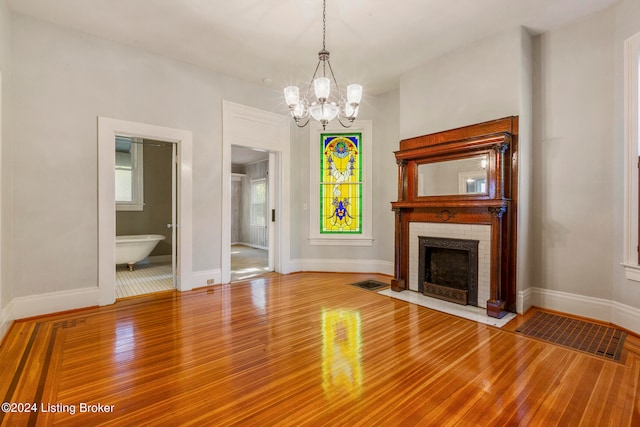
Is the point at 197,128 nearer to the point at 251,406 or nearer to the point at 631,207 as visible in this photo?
the point at 251,406

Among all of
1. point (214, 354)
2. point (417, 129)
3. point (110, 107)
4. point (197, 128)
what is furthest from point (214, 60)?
point (214, 354)

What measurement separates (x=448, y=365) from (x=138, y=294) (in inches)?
153

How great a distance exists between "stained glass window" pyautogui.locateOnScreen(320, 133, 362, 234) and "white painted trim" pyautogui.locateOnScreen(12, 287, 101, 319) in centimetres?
350

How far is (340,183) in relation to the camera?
557 centimetres

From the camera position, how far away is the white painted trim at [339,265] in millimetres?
5473

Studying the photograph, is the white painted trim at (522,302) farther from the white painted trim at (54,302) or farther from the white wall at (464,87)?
the white painted trim at (54,302)

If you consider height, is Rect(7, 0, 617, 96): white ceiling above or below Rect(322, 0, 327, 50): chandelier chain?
above

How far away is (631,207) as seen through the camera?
2863 millimetres

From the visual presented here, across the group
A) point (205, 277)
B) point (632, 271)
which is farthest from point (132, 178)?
point (632, 271)

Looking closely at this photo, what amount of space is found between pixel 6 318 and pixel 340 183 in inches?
181

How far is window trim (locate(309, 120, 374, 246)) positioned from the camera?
548 centimetres

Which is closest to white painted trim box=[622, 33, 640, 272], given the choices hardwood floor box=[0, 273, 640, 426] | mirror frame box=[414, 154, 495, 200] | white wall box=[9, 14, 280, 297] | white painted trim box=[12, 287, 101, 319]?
hardwood floor box=[0, 273, 640, 426]

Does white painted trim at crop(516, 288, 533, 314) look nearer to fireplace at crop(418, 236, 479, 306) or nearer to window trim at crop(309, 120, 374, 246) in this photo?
fireplace at crop(418, 236, 479, 306)

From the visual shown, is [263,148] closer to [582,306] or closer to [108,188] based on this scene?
[108,188]
